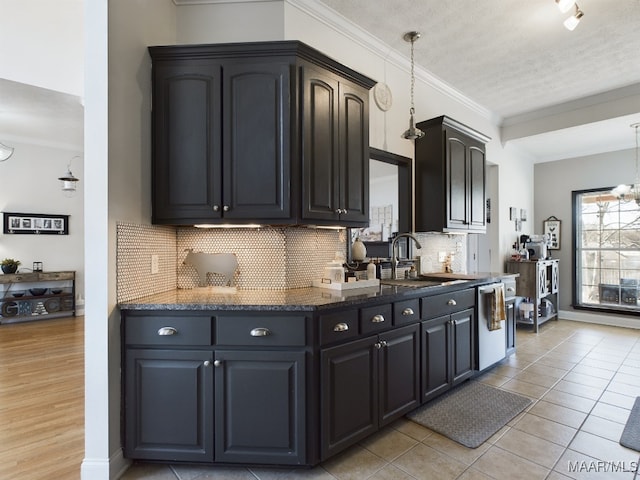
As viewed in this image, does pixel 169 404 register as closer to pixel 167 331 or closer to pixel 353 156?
pixel 167 331

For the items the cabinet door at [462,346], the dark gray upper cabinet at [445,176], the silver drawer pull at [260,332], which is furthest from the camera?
the dark gray upper cabinet at [445,176]

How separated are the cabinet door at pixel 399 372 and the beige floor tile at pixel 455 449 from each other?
240 mm

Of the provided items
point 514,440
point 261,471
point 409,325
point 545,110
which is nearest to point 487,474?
point 514,440

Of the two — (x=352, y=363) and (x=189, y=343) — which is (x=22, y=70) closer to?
(x=189, y=343)

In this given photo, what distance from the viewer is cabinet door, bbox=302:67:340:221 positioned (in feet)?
7.05

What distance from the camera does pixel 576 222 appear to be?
5.70 m

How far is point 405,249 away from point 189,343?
2.30 meters

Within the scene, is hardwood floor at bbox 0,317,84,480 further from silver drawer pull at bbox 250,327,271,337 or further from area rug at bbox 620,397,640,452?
area rug at bbox 620,397,640,452

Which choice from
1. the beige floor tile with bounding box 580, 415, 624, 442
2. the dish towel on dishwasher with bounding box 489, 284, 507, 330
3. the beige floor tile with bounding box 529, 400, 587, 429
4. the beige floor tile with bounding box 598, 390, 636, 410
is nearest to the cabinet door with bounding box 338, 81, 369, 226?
the dish towel on dishwasher with bounding box 489, 284, 507, 330

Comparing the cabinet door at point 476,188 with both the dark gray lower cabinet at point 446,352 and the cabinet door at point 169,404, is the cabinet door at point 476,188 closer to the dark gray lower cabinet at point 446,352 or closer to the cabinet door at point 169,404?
the dark gray lower cabinet at point 446,352

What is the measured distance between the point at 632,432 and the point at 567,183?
4739mm

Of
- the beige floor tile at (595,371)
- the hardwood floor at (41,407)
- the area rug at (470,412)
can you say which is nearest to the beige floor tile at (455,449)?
the area rug at (470,412)

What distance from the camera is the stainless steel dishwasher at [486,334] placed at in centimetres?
302

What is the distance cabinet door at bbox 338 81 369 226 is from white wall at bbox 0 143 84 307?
5.88 meters
